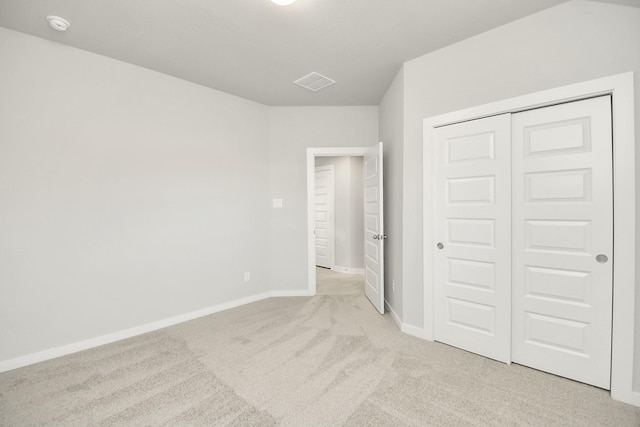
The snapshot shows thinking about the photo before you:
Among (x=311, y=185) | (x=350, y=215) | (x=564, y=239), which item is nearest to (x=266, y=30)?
(x=311, y=185)

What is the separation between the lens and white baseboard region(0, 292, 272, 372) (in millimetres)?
2182

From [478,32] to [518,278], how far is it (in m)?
2.04

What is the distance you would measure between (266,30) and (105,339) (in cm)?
313

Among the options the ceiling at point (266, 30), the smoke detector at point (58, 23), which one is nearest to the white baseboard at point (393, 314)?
the ceiling at point (266, 30)

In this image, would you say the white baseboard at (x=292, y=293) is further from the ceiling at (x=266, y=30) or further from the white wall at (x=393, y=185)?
the ceiling at (x=266, y=30)

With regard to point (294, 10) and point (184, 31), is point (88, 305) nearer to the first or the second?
point (184, 31)

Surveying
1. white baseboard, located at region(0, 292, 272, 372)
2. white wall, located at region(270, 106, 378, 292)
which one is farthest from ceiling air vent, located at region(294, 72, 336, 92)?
white baseboard, located at region(0, 292, 272, 372)

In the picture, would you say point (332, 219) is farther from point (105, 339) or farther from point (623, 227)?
point (623, 227)

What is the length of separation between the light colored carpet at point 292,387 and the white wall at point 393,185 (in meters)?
0.63

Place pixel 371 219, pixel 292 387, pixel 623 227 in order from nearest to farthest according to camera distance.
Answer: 1. pixel 623 227
2. pixel 292 387
3. pixel 371 219

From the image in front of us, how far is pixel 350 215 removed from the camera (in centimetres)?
563

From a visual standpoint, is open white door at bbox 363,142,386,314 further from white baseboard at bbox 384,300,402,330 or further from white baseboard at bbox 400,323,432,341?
white baseboard at bbox 400,323,432,341

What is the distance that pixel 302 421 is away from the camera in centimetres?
159

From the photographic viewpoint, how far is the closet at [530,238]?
187cm
